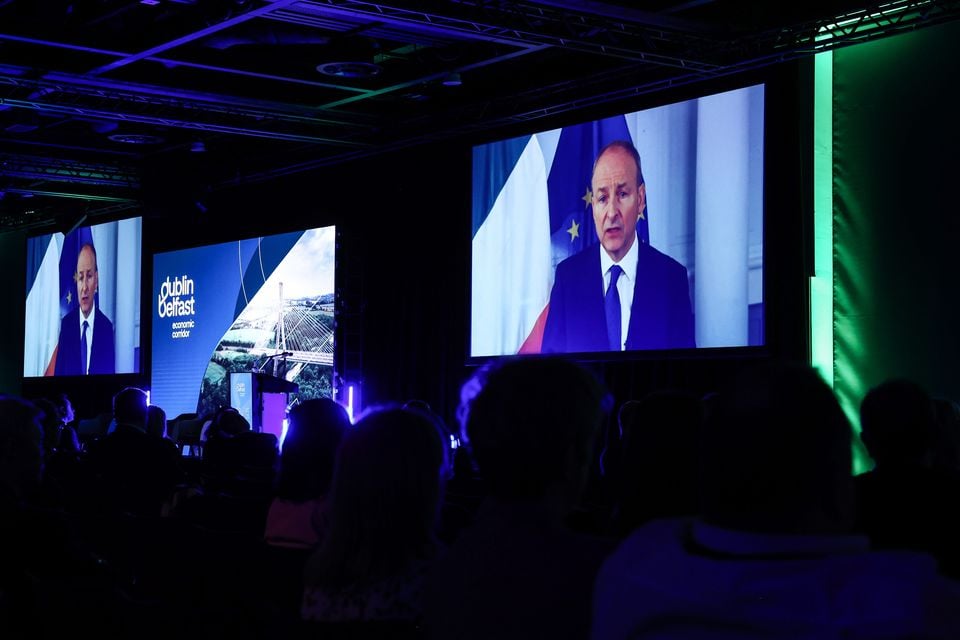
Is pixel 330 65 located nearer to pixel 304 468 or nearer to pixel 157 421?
pixel 157 421

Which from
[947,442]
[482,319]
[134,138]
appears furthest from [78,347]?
[947,442]

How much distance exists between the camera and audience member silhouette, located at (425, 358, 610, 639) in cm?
176

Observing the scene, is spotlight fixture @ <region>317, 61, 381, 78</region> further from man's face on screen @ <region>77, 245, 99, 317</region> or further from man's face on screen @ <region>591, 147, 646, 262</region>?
man's face on screen @ <region>77, 245, 99, 317</region>

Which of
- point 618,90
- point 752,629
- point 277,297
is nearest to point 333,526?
point 752,629

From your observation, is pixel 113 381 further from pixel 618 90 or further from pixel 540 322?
pixel 618 90

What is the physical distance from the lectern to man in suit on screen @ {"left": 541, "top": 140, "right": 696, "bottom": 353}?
344cm

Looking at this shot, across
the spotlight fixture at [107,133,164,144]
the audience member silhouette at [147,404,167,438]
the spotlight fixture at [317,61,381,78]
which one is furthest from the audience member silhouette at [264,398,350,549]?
the spotlight fixture at [107,133,164,144]

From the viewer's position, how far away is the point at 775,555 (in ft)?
3.82

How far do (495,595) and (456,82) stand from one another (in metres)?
9.36

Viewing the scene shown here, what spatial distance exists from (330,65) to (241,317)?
499 centimetres

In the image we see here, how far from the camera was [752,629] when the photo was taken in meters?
1.13

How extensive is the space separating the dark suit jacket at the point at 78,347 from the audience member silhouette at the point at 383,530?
49.2 ft

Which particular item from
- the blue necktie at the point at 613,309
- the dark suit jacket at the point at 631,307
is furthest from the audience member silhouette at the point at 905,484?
the blue necktie at the point at 613,309

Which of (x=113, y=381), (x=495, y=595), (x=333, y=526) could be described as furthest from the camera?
(x=113, y=381)
